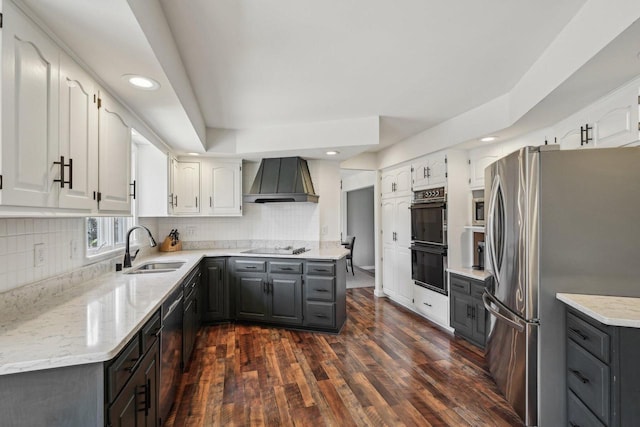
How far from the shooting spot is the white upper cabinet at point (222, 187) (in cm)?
411

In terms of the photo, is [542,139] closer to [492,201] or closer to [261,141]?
[492,201]

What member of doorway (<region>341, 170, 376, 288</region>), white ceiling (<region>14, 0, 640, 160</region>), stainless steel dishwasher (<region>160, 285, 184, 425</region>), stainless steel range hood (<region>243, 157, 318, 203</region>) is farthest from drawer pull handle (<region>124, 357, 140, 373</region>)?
doorway (<region>341, 170, 376, 288</region>)

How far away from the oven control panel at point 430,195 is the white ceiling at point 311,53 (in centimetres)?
91

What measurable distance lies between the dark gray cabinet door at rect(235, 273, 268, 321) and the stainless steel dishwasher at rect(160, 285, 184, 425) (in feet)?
4.24

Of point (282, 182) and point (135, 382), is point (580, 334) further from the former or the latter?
point (282, 182)

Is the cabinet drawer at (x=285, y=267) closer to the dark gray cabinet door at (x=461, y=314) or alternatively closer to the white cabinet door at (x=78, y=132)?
the dark gray cabinet door at (x=461, y=314)

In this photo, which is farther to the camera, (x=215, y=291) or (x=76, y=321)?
(x=215, y=291)

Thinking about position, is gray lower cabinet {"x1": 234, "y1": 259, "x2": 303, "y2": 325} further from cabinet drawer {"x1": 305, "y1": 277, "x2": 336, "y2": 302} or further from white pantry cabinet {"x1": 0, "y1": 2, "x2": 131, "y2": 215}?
white pantry cabinet {"x1": 0, "y1": 2, "x2": 131, "y2": 215}

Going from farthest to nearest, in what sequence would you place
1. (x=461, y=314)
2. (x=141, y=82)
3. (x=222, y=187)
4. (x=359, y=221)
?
Result: (x=359, y=221) < (x=222, y=187) < (x=461, y=314) < (x=141, y=82)

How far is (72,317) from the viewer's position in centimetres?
143

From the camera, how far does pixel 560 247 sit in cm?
190

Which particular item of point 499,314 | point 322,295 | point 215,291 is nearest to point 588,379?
point 499,314

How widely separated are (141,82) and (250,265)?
7.66 ft

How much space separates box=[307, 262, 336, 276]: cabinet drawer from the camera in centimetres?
349
